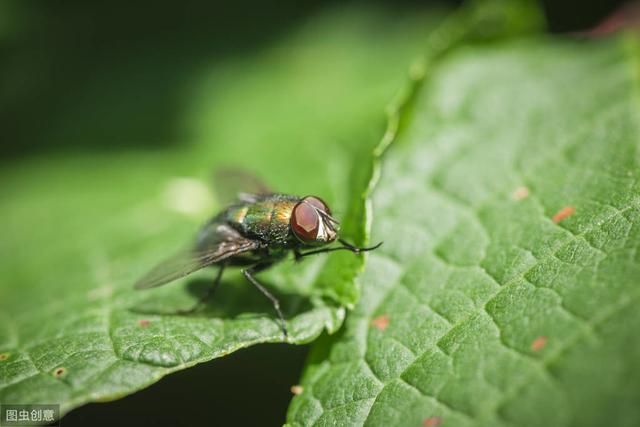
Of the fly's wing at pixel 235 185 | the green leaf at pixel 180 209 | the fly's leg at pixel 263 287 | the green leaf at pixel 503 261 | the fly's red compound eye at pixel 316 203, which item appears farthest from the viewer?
the fly's wing at pixel 235 185

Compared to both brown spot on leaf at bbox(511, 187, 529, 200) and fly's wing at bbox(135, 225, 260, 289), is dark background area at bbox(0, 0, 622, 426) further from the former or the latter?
brown spot on leaf at bbox(511, 187, 529, 200)

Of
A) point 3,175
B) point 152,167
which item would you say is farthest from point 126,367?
point 3,175

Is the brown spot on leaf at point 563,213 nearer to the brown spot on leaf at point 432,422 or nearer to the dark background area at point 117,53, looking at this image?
the brown spot on leaf at point 432,422

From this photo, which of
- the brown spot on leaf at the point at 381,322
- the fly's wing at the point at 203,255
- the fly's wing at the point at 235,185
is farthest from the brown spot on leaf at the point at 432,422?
the fly's wing at the point at 235,185

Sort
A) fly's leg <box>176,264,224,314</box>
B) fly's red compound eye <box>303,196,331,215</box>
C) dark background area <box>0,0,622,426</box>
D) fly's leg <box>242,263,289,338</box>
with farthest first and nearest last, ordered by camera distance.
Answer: dark background area <box>0,0,622,426</box> → fly's leg <box>176,264,224,314</box> → fly's red compound eye <box>303,196,331,215</box> → fly's leg <box>242,263,289,338</box>

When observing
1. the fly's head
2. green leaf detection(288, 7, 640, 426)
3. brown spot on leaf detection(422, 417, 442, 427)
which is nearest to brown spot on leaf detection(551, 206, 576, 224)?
green leaf detection(288, 7, 640, 426)

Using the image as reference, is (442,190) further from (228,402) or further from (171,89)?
(171,89)

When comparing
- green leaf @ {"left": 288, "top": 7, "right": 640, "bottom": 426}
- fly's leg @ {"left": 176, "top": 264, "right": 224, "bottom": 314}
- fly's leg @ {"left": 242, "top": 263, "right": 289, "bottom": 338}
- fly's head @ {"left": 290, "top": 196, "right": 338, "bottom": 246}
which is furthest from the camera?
fly's leg @ {"left": 176, "top": 264, "right": 224, "bottom": 314}
